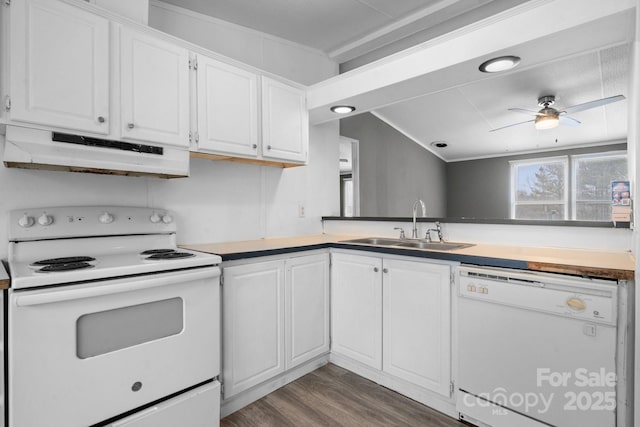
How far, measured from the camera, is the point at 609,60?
9.37ft

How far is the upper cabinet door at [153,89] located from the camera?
5.61 feet

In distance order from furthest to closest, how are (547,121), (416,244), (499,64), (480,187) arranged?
(480,187)
(547,121)
(416,244)
(499,64)

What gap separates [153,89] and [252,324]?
4.84 feet

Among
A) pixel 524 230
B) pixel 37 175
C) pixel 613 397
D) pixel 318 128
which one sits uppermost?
pixel 318 128

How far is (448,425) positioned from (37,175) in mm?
2590

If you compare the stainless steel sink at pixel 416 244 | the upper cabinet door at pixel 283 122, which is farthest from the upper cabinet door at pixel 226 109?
the stainless steel sink at pixel 416 244

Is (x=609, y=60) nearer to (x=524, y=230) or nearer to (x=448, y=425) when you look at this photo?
(x=524, y=230)

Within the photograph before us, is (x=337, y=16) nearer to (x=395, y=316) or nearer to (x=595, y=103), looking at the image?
(x=395, y=316)

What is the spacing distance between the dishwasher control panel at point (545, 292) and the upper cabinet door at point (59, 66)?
2060 millimetres

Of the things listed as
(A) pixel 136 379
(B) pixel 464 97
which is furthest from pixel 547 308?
(B) pixel 464 97

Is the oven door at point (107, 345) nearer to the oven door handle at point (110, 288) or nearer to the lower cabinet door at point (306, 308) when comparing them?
the oven door handle at point (110, 288)

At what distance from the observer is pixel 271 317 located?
2104 mm

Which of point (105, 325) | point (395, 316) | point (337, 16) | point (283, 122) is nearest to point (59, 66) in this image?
point (105, 325)

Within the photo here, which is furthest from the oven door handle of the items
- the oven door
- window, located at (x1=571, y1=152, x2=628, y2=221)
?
window, located at (x1=571, y1=152, x2=628, y2=221)
